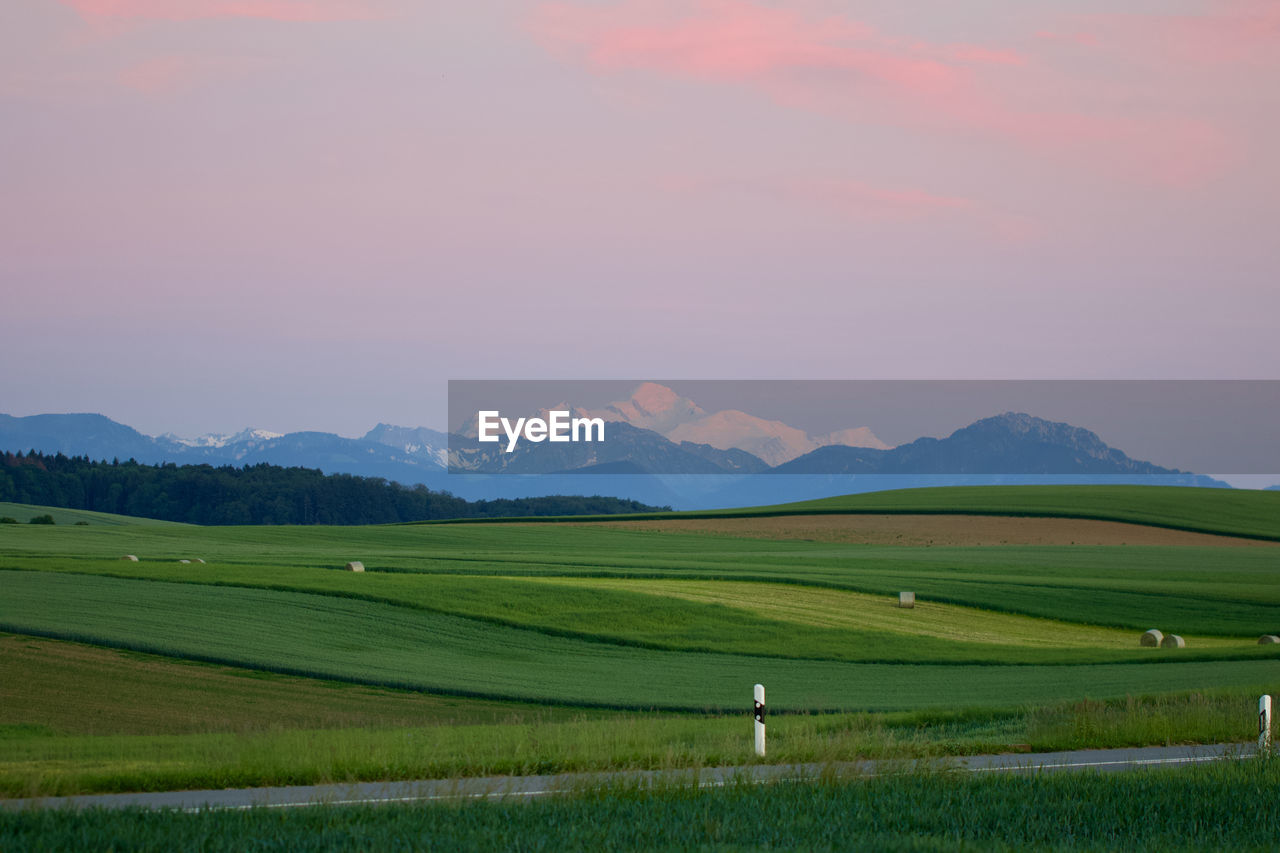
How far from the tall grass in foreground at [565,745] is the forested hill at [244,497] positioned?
377ft

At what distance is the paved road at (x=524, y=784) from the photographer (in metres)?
10.1

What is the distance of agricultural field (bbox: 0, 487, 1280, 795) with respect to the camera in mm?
13594

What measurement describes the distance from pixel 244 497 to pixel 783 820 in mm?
132085

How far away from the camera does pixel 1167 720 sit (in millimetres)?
15055

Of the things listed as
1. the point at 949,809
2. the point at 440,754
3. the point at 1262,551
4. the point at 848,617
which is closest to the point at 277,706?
the point at 440,754

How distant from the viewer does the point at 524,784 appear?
1145cm

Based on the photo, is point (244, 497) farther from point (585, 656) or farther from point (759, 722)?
point (759, 722)

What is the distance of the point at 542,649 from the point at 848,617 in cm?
1081

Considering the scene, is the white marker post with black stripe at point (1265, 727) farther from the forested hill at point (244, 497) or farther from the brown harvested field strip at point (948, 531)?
the forested hill at point (244, 497)

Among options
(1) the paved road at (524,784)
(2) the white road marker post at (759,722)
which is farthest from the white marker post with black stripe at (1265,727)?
(2) the white road marker post at (759,722)

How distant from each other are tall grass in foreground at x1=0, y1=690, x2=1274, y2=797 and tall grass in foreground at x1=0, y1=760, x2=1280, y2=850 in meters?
1.90

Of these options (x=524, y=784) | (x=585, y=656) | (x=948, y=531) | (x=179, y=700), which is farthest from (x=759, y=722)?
(x=948, y=531)

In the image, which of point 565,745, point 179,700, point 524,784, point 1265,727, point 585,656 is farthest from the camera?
point 585,656

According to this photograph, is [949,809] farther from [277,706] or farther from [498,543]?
[498,543]
